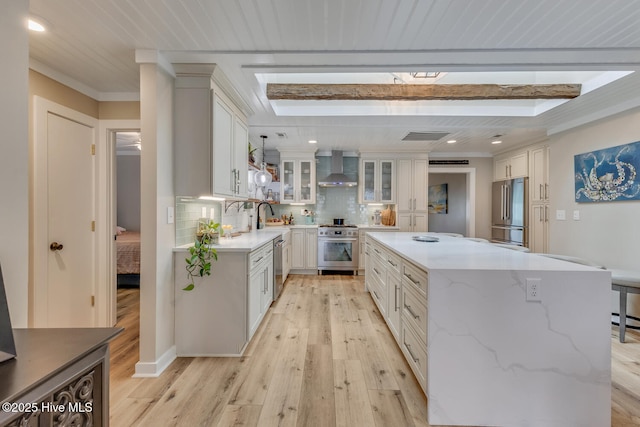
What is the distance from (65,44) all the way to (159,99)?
71 centimetres

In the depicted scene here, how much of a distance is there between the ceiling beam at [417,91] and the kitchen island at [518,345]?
2.04 m

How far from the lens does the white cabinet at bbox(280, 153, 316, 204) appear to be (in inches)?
220

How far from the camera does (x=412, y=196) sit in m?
5.53

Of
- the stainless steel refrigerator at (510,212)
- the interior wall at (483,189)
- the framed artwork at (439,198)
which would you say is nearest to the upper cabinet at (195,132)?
the stainless steel refrigerator at (510,212)

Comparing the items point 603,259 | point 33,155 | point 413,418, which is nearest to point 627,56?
point 603,259

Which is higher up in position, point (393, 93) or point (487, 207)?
point (393, 93)

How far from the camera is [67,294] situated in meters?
2.59

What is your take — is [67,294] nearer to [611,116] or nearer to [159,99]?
[159,99]

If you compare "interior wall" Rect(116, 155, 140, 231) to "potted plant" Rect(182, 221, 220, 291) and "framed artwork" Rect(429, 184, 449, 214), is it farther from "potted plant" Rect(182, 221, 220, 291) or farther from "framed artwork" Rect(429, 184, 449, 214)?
"framed artwork" Rect(429, 184, 449, 214)

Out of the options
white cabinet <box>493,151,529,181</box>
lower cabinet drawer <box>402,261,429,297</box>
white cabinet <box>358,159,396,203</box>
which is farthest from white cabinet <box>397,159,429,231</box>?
lower cabinet drawer <box>402,261,429,297</box>

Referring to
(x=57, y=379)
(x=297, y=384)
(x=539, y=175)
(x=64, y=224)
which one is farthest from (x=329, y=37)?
(x=539, y=175)

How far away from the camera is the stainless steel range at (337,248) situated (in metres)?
5.32

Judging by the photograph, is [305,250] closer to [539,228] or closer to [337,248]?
[337,248]

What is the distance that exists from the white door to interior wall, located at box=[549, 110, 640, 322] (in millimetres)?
5513
